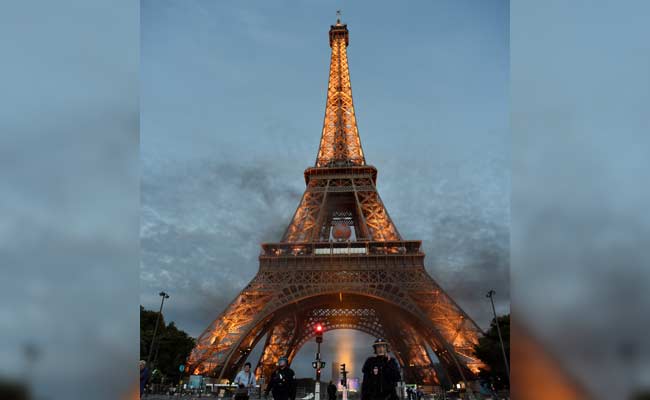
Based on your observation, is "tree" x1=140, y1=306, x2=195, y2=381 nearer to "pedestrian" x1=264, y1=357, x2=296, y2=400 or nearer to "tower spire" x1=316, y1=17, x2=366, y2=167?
"tower spire" x1=316, y1=17, x2=366, y2=167

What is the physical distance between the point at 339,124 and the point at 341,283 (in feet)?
52.6

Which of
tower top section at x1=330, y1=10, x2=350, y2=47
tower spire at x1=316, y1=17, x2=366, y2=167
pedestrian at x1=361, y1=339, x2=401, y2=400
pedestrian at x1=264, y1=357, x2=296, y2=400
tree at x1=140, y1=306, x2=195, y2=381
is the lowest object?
tree at x1=140, y1=306, x2=195, y2=381

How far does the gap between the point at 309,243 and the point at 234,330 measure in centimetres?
755

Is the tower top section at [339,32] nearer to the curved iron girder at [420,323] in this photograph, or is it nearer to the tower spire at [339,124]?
the tower spire at [339,124]

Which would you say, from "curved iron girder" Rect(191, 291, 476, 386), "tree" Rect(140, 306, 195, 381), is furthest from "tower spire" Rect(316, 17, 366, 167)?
"tree" Rect(140, 306, 195, 381)

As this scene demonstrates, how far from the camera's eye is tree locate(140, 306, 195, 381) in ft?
119

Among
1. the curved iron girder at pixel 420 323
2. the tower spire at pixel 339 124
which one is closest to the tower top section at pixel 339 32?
the tower spire at pixel 339 124

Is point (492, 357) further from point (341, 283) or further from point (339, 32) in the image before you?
point (339, 32)

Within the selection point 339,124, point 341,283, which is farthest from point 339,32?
point 341,283

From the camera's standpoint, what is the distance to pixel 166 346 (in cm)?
3825

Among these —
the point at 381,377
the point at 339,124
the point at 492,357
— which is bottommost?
the point at 492,357

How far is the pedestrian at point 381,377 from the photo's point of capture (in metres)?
5.00

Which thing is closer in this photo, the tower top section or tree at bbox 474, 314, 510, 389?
tree at bbox 474, 314, 510, 389

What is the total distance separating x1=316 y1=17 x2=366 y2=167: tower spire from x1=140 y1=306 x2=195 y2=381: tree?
19.4m
